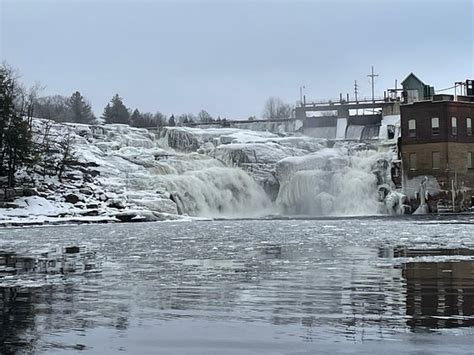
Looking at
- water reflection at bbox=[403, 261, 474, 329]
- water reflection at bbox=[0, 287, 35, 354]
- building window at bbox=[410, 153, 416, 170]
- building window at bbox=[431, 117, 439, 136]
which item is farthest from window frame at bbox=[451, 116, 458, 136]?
water reflection at bbox=[0, 287, 35, 354]

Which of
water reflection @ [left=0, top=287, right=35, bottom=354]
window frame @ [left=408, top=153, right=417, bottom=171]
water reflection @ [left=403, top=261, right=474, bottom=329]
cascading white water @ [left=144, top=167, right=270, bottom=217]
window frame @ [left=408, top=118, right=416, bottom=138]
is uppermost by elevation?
window frame @ [left=408, top=118, right=416, bottom=138]

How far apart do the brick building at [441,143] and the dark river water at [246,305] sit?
52073 millimetres

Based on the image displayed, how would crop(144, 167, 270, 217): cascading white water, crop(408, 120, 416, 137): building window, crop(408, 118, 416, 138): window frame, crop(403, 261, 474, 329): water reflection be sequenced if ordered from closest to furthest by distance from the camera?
crop(403, 261, 474, 329): water reflection
crop(144, 167, 270, 217): cascading white water
crop(408, 118, 416, 138): window frame
crop(408, 120, 416, 137): building window

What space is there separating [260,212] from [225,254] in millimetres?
48861

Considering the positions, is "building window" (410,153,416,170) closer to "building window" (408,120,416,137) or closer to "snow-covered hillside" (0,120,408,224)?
"building window" (408,120,416,137)

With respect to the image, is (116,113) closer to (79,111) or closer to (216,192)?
(79,111)

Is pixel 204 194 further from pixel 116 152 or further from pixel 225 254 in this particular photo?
pixel 225 254

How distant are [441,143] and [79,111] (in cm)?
8322

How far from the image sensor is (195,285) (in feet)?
43.6

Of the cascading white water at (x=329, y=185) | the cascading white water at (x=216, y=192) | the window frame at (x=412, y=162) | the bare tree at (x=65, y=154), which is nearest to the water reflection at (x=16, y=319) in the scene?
the cascading white water at (x=216, y=192)

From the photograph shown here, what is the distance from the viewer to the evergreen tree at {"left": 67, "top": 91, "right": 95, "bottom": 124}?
434 feet

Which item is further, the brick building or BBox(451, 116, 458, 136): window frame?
BBox(451, 116, 458, 136): window frame

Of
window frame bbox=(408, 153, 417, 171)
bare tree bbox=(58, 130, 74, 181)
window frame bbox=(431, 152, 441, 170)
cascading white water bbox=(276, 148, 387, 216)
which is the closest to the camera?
bare tree bbox=(58, 130, 74, 181)

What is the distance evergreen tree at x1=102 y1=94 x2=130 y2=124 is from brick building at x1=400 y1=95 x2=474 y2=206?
232 ft
